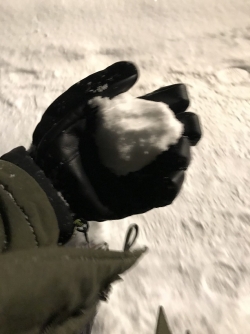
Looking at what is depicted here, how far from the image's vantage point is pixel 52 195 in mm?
346

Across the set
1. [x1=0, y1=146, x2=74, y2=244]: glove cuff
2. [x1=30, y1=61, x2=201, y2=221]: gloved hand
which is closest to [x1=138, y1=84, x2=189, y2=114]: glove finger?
[x1=30, y1=61, x2=201, y2=221]: gloved hand

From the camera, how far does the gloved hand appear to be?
0.35 meters

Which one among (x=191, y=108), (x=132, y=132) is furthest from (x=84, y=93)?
(x=191, y=108)

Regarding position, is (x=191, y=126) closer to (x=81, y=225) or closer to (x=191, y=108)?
(x=81, y=225)

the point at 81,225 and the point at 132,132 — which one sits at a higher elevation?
the point at 132,132

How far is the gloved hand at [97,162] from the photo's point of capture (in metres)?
0.35

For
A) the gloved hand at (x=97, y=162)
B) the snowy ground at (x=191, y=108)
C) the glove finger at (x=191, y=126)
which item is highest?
the glove finger at (x=191, y=126)

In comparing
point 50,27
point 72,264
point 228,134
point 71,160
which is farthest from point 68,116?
point 50,27

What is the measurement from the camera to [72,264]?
0.87ft

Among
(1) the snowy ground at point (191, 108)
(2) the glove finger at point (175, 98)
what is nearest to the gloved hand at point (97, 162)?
(2) the glove finger at point (175, 98)

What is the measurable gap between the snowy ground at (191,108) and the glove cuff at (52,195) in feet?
0.40

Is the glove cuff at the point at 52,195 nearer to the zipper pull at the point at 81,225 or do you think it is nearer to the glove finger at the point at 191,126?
the zipper pull at the point at 81,225

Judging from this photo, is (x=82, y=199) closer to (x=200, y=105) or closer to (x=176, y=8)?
(x=200, y=105)

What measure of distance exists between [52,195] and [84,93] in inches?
4.1
